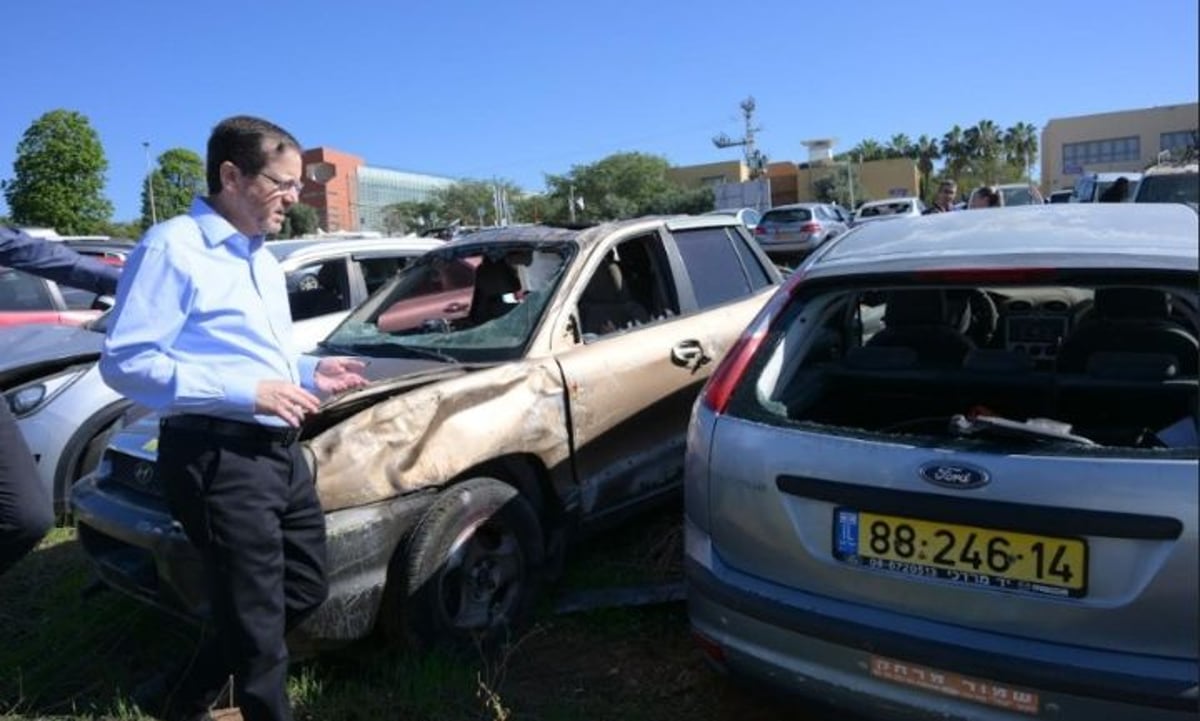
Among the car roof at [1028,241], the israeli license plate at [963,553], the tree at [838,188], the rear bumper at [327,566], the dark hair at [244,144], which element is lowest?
the rear bumper at [327,566]


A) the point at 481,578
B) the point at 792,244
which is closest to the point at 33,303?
the point at 481,578

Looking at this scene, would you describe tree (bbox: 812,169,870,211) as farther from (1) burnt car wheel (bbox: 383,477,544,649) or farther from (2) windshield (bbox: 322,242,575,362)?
(1) burnt car wheel (bbox: 383,477,544,649)

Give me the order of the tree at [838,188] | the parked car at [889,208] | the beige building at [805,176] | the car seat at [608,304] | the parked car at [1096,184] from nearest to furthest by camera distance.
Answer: the car seat at [608,304] < the parked car at [1096,184] < the parked car at [889,208] < the tree at [838,188] < the beige building at [805,176]

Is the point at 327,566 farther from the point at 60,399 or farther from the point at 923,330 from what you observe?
the point at 60,399

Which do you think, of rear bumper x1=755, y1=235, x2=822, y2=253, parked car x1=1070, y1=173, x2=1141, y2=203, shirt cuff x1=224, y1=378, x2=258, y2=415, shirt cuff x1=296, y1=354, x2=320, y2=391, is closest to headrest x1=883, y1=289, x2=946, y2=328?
shirt cuff x1=296, y1=354, x2=320, y2=391

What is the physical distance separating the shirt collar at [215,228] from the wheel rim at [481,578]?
1.29m

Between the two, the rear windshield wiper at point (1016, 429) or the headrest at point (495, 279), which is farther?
the headrest at point (495, 279)

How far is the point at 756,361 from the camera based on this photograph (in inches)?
110

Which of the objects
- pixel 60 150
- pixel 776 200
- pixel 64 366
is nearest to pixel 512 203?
pixel 776 200

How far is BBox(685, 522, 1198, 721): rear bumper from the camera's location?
2023 mm

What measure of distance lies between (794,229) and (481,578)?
2044 centimetres

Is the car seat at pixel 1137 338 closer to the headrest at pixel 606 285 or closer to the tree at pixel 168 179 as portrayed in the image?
the headrest at pixel 606 285

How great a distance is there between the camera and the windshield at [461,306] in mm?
4121

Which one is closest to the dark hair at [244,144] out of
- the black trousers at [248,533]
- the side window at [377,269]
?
the black trousers at [248,533]
